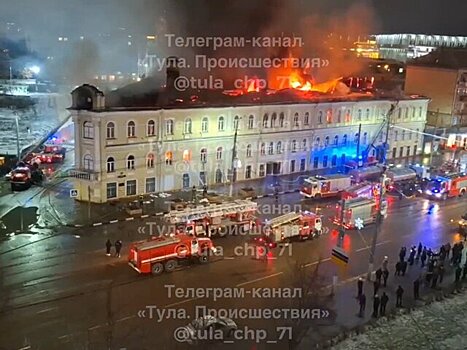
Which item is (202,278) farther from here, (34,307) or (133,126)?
(133,126)

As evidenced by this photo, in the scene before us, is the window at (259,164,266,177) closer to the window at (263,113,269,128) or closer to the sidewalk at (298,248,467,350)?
the window at (263,113,269,128)

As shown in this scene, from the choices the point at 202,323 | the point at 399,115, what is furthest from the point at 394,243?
the point at 399,115

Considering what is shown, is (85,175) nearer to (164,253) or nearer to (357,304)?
(164,253)

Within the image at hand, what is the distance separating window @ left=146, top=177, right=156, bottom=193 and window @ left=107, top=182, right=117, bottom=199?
212cm

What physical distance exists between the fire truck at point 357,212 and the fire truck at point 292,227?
2.40m

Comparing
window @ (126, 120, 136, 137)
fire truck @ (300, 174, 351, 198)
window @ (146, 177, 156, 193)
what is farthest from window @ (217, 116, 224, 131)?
fire truck @ (300, 174, 351, 198)

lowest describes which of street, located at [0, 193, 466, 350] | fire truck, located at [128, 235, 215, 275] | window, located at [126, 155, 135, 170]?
street, located at [0, 193, 466, 350]

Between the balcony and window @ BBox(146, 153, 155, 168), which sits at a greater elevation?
window @ BBox(146, 153, 155, 168)

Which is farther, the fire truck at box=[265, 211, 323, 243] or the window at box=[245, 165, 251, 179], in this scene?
the window at box=[245, 165, 251, 179]

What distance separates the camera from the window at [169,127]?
32.0 meters

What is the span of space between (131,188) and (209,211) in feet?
26.4

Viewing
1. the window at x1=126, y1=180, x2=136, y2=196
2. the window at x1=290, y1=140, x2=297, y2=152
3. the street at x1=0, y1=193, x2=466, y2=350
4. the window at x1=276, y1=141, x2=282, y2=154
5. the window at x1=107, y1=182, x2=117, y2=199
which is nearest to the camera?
the street at x1=0, y1=193, x2=466, y2=350

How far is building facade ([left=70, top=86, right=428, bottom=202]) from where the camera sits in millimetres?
29719

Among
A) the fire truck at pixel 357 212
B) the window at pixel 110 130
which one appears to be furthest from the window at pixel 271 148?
the window at pixel 110 130
